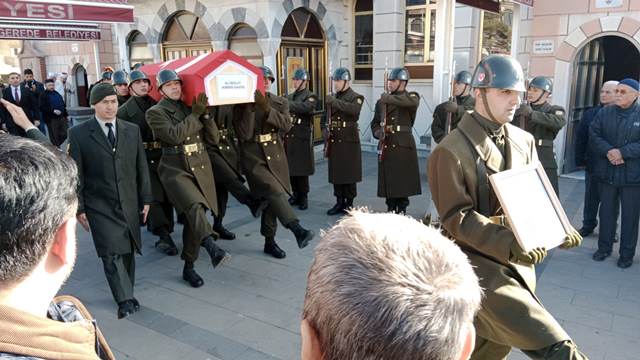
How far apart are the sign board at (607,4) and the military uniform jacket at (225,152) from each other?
636cm

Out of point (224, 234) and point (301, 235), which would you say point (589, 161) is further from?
point (224, 234)

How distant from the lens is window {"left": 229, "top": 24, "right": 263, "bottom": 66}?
9898mm

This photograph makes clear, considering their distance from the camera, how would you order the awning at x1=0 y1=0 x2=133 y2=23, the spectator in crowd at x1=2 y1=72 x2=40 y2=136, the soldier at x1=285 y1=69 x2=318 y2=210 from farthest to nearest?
the spectator in crowd at x1=2 y1=72 x2=40 y2=136 → the soldier at x1=285 y1=69 x2=318 y2=210 → the awning at x1=0 y1=0 x2=133 y2=23

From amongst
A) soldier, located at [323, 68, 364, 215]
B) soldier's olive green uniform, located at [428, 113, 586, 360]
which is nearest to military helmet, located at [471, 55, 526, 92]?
soldier's olive green uniform, located at [428, 113, 586, 360]

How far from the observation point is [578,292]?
4.33 m

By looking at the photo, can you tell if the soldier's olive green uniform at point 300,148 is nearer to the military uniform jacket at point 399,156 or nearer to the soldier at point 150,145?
the military uniform jacket at point 399,156

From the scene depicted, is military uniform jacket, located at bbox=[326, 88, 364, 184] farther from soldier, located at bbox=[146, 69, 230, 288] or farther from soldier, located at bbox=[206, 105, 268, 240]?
soldier, located at bbox=[146, 69, 230, 288]

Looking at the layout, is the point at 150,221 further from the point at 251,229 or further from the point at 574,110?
the point at 574,110

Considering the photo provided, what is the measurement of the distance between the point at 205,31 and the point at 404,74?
232 inches

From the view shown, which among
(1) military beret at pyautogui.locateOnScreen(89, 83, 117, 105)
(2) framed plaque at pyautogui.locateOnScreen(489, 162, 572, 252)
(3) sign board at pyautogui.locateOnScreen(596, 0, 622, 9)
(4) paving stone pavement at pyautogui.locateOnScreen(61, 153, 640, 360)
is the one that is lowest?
(4) paving stone pavement at pyautogui.locateOnScreen(61, 153, 640, 360)

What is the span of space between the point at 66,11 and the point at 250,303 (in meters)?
3.53

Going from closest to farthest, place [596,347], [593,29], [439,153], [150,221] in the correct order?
[439,153], [596,347], [150,221], [593,29]

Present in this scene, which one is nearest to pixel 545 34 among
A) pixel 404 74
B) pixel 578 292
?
pixel 404 74

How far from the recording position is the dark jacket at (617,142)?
4816mm
